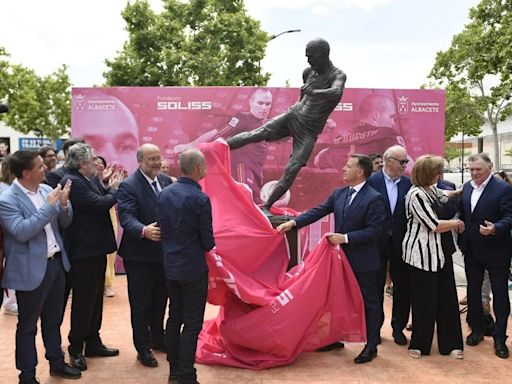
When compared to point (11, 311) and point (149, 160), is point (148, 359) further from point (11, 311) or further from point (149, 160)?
point (11, 311)

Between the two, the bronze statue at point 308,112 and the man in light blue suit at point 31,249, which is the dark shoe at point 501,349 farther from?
the man in light blue suit at point 31,249

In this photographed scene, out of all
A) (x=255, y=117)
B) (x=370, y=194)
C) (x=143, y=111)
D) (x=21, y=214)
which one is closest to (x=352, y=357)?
(x=370, y=194)

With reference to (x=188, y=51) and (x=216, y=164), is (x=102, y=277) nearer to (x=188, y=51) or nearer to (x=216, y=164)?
(x=216, y=164)

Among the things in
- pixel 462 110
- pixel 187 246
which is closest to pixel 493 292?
pixel 187 246

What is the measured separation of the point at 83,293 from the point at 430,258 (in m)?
2.57

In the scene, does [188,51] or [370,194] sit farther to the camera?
[188,51]

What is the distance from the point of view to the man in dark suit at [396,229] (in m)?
4.28

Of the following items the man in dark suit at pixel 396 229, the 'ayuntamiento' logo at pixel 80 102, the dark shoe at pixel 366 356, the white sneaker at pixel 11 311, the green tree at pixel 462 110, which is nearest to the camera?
the dark shoe at pixel 366 356

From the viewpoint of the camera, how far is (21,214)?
3041 millimetres

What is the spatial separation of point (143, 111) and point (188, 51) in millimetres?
11496

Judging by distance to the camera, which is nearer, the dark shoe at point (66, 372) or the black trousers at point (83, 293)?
the dark shoe at point (66, 372)

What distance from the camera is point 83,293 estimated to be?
3.70 metres

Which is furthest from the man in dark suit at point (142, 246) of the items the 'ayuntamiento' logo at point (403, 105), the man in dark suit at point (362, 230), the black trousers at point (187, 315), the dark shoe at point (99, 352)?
the 'ayuntamiento' logo at point (403, 105)

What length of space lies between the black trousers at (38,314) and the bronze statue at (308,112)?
198 centimetres
